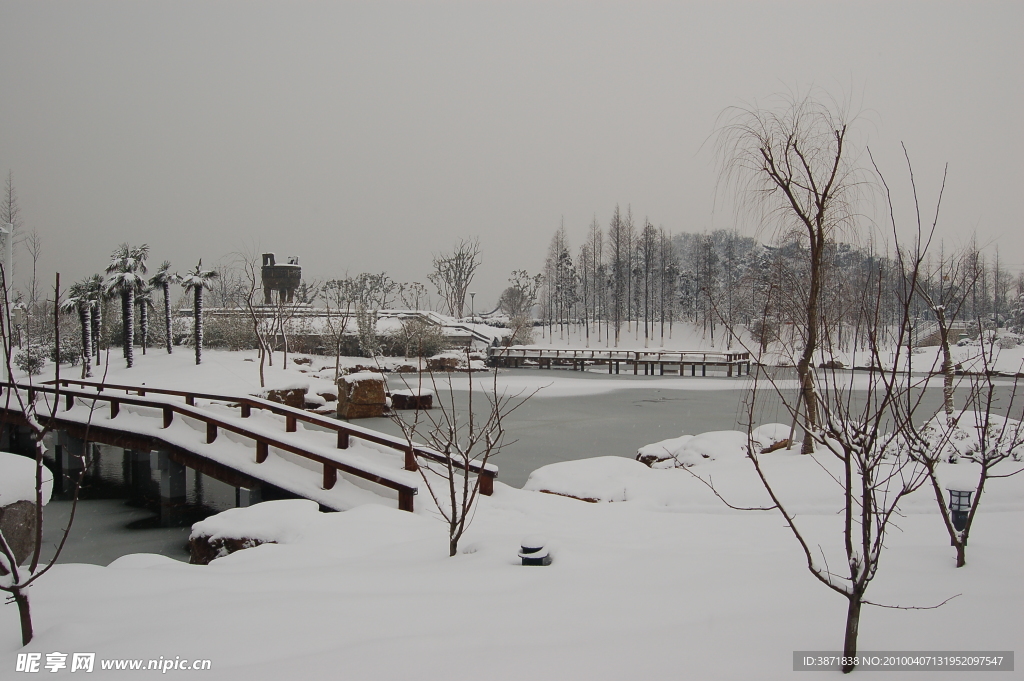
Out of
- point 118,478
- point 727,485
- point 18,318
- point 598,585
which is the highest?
point 18,318

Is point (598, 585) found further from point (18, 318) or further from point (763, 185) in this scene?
point (18, 318)

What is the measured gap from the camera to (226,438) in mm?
9031

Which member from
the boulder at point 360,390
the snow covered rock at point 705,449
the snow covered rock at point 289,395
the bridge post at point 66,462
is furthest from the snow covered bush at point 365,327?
the snow covered rock at point 705,449

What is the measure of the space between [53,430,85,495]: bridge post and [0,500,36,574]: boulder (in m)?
7.61

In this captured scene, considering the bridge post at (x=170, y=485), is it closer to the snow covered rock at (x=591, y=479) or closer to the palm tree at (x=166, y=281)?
the snow covered rock at (x=591, y=479)

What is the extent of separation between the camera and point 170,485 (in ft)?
29.4

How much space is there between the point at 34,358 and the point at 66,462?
1429 cm

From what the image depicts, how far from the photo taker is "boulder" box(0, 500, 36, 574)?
3.92m

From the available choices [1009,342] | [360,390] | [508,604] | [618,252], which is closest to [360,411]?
[360,390]

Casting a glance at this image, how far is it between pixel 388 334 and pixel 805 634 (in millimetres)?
34643

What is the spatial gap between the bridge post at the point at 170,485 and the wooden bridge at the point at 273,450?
2cm

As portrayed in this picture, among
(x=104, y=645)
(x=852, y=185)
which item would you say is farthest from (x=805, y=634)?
(x=852, y=185)

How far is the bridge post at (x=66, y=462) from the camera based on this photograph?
1106cm

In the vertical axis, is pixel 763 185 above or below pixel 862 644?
above
